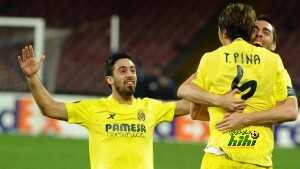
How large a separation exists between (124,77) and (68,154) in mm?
8450

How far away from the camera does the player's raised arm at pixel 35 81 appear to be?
18.7 feet

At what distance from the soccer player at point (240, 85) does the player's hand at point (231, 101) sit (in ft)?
0.11

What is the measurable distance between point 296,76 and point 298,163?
847 cm

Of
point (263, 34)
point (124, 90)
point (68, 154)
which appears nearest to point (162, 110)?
point (124, 90)

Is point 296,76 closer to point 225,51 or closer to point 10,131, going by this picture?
point 10,131

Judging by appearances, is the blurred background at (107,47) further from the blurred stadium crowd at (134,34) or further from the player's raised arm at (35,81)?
the player's raised arm at (35,81)

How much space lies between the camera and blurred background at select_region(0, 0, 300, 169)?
1803 centimetres

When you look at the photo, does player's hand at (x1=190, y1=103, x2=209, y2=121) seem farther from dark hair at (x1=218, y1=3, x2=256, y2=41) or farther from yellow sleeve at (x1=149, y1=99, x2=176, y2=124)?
yellow sleeve at (x1=149, y1=99, x2=176, y2=124)

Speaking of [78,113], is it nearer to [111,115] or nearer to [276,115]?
[111,115]

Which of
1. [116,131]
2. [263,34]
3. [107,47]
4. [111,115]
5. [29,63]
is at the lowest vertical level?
[116,131]

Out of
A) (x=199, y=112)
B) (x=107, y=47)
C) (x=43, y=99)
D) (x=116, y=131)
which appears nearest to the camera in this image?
(x=199, y=112)

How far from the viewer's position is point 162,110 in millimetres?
6570

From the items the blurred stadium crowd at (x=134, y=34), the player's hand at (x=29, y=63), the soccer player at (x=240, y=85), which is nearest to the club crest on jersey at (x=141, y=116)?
the player's hand at (x=29, y=63)

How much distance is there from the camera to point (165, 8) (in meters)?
24.7
